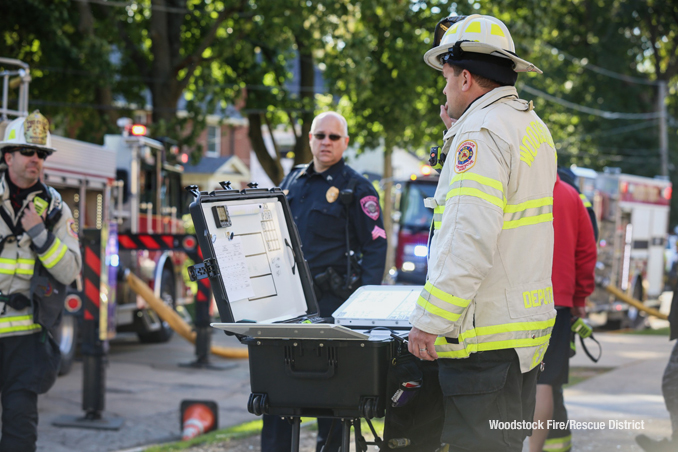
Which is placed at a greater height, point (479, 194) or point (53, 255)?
point (479, 194)

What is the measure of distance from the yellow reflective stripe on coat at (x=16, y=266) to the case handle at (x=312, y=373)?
1.94 m

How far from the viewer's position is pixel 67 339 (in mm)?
9078

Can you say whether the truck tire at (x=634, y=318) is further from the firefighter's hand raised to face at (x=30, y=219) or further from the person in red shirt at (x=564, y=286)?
the firefighter's hand raised to face at (x=30, y=219)

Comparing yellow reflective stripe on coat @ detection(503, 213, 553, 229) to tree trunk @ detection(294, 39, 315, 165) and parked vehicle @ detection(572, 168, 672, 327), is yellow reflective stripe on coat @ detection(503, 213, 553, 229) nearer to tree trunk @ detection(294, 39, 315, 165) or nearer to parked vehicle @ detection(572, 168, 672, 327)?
parked vehicle @ detection(572, 168, 672, 327)

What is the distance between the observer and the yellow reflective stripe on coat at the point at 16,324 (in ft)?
13.8

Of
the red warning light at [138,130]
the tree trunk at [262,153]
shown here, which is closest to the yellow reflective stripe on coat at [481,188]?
the red warning light at [138,130]

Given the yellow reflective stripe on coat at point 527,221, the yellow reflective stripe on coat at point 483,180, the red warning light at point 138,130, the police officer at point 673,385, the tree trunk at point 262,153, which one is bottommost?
the police officer at point 673,385

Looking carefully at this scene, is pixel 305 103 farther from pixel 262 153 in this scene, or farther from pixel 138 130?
pixel 138 130

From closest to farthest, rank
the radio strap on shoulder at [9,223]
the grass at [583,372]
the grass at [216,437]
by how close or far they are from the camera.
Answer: the radio strap on shoulder at [9,223] < the grass at [216,437] < the grass at [583,372]

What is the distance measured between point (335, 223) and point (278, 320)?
1155 mm

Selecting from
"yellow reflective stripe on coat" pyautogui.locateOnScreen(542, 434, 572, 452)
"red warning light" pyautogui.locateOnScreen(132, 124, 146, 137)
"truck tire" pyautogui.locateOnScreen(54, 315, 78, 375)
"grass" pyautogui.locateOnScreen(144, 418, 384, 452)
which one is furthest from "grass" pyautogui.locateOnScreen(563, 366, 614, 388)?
"red warning light" pyautogui.locateOnScreen(132, 124, 146, 137)

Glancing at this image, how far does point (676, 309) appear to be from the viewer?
→ 4.77m

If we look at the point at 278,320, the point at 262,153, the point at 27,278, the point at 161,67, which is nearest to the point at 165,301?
the point at 161,67

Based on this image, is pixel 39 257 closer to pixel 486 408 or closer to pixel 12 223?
pixel 12 223
